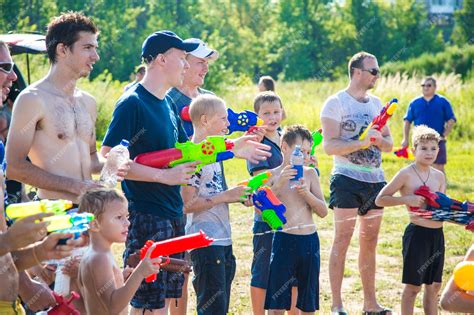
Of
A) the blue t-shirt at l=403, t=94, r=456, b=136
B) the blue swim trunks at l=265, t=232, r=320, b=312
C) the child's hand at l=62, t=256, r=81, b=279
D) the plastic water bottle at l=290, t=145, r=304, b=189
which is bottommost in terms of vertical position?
the blue swim trunks at l=265, t=232, r=320, b=312

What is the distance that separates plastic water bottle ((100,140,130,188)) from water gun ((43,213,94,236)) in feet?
3.72

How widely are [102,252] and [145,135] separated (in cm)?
99

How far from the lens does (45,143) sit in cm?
485

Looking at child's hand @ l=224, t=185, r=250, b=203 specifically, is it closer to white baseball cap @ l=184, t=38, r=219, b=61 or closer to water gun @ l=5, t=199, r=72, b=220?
white baseball cap @ l=184, t=38, r=219, b=61

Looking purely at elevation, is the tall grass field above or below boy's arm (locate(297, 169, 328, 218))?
below

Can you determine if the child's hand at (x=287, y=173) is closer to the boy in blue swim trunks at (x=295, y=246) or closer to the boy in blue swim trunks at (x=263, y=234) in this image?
the boy in blue swim trunks at (x=295, y=246)

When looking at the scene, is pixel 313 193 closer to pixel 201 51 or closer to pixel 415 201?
pixel 415 201

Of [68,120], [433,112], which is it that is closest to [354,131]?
[68,120]

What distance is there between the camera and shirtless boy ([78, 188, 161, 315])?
4.26 meters

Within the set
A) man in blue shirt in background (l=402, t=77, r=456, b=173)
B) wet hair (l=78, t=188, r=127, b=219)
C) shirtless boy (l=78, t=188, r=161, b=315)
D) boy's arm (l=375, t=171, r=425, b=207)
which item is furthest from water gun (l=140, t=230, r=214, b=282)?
man in blue shirt in background (l=402, t=77, r=456, b=173)

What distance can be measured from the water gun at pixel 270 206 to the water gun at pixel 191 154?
24.3 inches

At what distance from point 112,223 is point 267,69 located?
56749 mm

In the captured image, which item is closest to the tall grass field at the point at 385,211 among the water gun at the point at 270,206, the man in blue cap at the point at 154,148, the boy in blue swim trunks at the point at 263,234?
the boy in blue swim trunks at the point at 263,234

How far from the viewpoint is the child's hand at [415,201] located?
20.9ft
